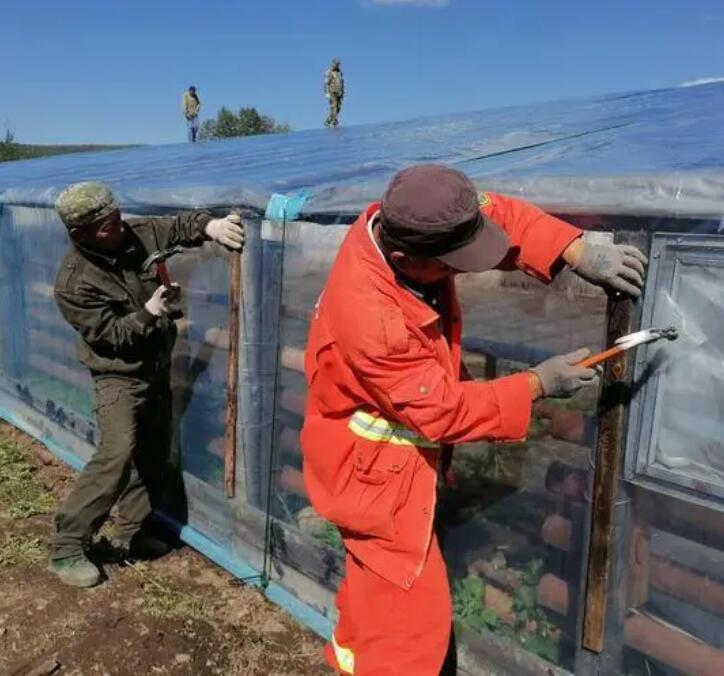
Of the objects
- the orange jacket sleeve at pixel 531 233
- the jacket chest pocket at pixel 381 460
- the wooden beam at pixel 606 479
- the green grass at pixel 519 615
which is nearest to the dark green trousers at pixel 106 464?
the green grass at pixel 519 615

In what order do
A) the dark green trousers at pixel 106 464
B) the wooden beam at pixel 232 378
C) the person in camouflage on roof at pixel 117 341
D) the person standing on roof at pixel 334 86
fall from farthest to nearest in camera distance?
1. the person standing on roof at pixel 334 86
2. the dark green trousers at pixel 106 464
3. the wooden beam at pixel 232 378
4. the person in camouflage on roof at pixel 117 341

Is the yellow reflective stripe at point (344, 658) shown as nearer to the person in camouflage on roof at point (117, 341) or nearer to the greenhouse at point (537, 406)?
the greenhouse at point (537, 406)

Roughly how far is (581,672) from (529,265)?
1.38 meters

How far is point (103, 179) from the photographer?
6484 millimetres

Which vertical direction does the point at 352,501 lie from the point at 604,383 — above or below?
below

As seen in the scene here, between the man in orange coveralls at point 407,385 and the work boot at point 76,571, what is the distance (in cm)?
184

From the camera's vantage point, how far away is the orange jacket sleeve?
2436mm

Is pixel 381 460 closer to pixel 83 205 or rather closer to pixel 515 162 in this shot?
pixel 515 162

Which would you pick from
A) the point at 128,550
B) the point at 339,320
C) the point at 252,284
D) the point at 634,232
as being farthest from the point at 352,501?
the point at 128,550

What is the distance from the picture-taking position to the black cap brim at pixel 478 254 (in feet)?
7.17

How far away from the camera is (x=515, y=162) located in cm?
335

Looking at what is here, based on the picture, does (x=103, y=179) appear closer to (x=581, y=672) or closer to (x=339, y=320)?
(x=339, y=320)

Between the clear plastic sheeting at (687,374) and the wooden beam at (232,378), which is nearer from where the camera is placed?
the clear plastic sheeting at (687,374)

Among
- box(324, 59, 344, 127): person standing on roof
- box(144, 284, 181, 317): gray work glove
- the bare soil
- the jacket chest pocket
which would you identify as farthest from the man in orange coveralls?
box(324, 59, 344, 127): person standing on roof
